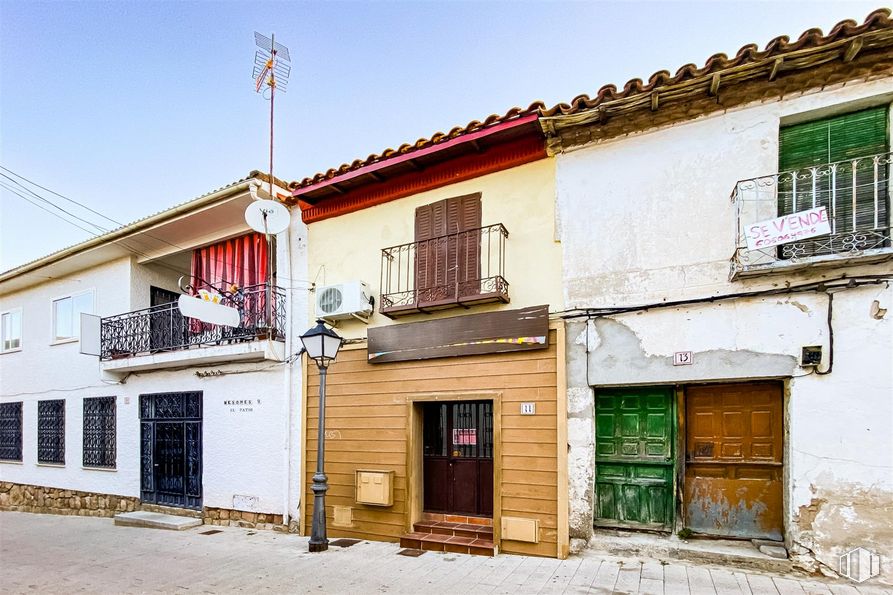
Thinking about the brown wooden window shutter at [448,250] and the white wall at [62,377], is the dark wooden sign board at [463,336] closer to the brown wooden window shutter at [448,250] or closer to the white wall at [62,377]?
the brown wooden window shutter at [448,250]

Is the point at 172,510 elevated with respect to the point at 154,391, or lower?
lower

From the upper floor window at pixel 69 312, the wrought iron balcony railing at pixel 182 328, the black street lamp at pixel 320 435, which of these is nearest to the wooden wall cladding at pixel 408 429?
the black street lamp at pixel 320 435

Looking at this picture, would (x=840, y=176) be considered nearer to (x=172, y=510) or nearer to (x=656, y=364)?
(x=656, y=364)

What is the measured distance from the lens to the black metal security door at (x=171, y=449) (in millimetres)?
9570

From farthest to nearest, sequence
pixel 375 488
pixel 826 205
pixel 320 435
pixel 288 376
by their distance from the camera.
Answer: pixel 288 376
pixel 375 488
pixel 320 435
pixel 826 205

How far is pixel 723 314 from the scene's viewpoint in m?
5.71

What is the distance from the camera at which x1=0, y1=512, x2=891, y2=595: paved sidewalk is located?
5.26 m

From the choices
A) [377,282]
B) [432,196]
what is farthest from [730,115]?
[377,282]

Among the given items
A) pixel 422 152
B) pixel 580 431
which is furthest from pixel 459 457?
pixel 422 152

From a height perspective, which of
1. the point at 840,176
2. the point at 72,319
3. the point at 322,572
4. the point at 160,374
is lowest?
the point at 322,572

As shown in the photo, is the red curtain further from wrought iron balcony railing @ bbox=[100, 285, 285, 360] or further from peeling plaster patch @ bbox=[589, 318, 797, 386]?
peeling plaster patch @ bbox=[589, 318, 797, 386]

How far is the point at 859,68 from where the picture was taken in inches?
210

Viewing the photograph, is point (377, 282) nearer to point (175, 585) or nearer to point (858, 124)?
point (175, 585)

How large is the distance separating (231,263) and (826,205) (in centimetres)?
933
